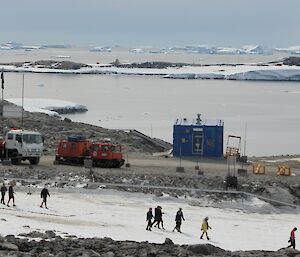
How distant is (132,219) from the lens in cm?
2402

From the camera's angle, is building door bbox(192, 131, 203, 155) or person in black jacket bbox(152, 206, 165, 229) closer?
person in black jacket bbox(152, 206, 165, 229)

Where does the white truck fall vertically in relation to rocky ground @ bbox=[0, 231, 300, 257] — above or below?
above

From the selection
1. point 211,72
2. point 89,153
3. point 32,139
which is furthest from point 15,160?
point 211,72

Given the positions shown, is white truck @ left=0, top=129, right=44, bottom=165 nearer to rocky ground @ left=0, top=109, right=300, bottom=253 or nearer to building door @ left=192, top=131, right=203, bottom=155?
rocky ground @ left=0, top=109, right=300, bottom=253

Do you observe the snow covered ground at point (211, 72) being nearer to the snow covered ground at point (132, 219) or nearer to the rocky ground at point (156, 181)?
the rocky ground at point (156, 181)

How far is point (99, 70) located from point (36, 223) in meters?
159

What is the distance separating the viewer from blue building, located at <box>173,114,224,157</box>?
35.1m

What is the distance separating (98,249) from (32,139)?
49.0 feet

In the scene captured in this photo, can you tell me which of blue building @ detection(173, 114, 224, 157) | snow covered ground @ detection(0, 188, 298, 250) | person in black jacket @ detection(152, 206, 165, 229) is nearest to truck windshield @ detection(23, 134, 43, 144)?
snow covered ground @ detection(0, 188, 298, 250)

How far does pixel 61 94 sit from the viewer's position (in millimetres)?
106312

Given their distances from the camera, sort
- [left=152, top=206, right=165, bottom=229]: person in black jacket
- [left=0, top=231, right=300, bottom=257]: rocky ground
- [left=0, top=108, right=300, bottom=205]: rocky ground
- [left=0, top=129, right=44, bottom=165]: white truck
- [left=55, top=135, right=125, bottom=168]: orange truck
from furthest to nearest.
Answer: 1. [left=55, top=135, right=125, bottom=168]: orange truck
2. [left=0, top=129, right=44, bottom=165]: white truck
3. [left=0, top=108, right=300, bottom=205]: rocky ground
4. [left=152, top=206, right=165, bottom=229]: person in black jacket
5. [left=0, top=231, right=300, bottom=257]: rocky ground

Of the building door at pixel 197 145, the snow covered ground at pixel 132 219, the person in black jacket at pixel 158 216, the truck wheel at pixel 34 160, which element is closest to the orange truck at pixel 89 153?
the truck wheel at pixel 34 160

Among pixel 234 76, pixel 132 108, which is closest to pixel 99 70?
pixel 234 76

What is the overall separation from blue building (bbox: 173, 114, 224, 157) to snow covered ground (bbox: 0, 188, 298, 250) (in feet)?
25.9
